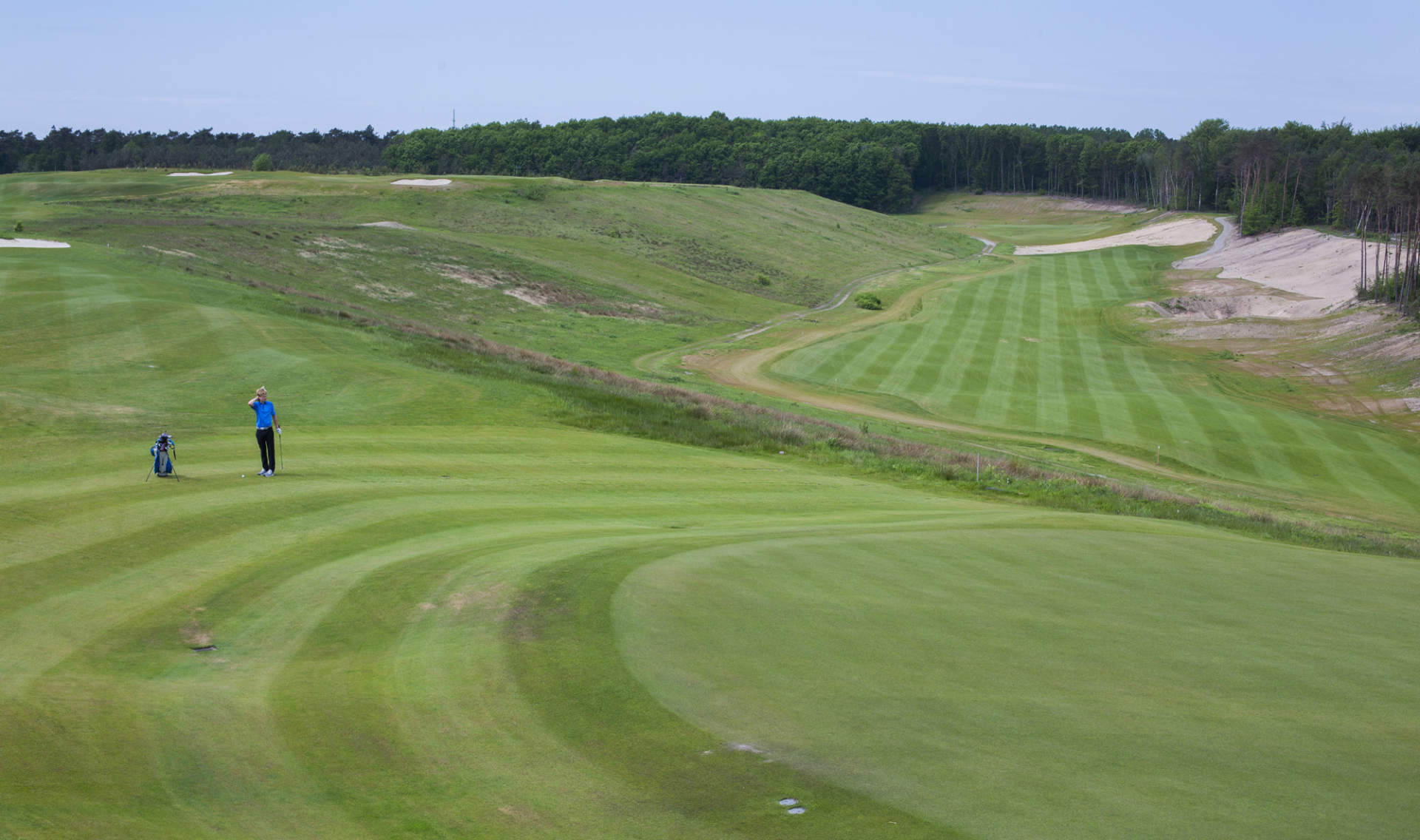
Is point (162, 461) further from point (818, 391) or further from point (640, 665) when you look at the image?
point (818, 391)

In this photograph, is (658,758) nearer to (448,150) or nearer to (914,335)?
(914,335)

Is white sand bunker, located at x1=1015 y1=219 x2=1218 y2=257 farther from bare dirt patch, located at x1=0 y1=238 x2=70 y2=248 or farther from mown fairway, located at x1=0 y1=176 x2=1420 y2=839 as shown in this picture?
mown fairway, located at x1=0 y1=176 x2=1420 y2=839

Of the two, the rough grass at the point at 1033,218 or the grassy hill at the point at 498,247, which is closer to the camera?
the grassy hill at the point at 498,247

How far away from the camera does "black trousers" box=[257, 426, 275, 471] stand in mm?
20422

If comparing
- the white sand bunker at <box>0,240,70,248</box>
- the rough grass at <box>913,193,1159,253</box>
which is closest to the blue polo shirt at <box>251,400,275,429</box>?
the white sand bunker at <box>0,240,70,248</box>

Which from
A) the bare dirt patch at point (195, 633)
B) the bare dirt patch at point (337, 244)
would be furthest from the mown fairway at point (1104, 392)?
the bare dirt patch at point (195, 633)

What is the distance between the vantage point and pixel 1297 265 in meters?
100

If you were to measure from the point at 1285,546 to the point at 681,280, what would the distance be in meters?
68.1

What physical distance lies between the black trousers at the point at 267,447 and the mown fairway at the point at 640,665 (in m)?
0.39

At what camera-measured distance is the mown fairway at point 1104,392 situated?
40.1m

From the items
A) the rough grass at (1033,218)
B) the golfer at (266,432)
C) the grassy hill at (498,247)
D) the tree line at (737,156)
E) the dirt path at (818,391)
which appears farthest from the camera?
the rough grass at (1033,218)

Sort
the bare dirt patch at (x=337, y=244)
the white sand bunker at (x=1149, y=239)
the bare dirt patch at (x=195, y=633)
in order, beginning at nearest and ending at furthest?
the bare dirt patch at (x=195, y=633) < the bare dirt patch at (x=337, y=244) < the white sand bunker at (x=1149, y=239)

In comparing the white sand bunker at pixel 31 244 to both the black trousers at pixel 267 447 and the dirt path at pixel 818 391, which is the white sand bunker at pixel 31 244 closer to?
the dirt path at pixel 818 391

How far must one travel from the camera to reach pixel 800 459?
31969 millimetres
